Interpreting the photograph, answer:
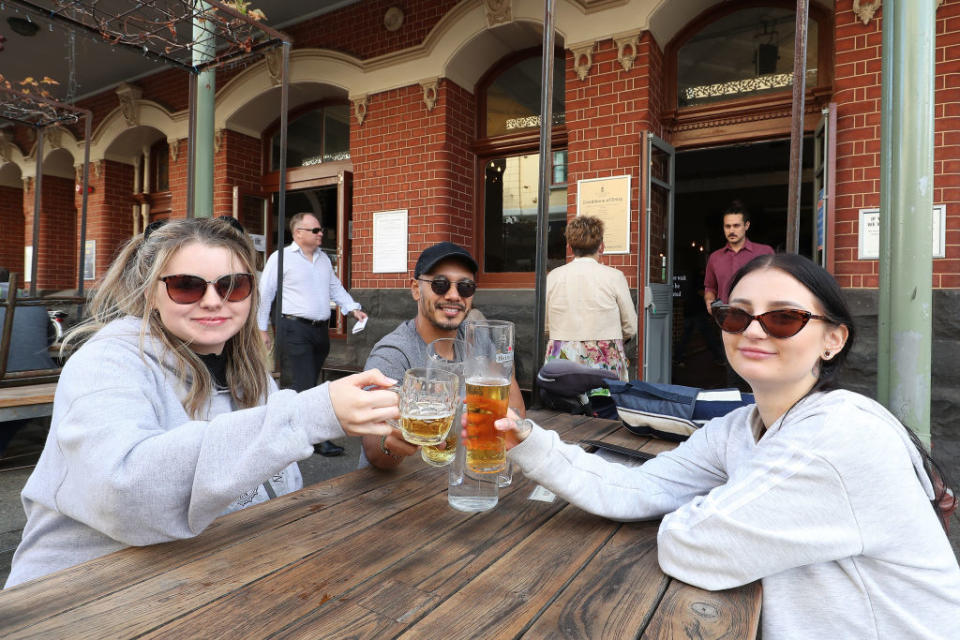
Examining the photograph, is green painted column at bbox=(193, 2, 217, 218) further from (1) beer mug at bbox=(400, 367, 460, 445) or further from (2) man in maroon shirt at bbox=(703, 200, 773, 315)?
(2) man in maroon shirt at bbox=(703, 200, 773, 315)

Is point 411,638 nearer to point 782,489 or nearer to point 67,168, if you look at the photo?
point 782,489

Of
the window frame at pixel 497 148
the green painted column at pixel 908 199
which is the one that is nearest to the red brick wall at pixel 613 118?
the window frame at pixel 497 148

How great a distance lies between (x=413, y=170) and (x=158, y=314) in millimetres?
4677

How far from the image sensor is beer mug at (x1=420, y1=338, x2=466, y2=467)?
116cm

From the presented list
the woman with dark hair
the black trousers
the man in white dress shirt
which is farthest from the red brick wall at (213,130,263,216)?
the woman with dark hair

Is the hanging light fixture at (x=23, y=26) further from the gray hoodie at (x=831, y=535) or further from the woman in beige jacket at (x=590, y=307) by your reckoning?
the gray hoodie at (x=831, y=535)

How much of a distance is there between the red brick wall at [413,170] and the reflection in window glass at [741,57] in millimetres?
2186

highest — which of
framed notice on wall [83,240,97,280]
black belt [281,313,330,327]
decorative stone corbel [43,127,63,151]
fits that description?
decorative stone corbel [43,127,63,151]

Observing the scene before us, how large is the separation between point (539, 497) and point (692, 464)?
14.0 inches

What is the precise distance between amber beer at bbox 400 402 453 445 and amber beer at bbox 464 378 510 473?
2.9 inches

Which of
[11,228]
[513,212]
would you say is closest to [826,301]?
[513,212]

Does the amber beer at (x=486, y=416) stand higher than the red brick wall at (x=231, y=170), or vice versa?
the red brick wall at (x=231, y=170)

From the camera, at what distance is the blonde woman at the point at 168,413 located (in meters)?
0.93

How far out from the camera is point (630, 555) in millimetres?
1032
